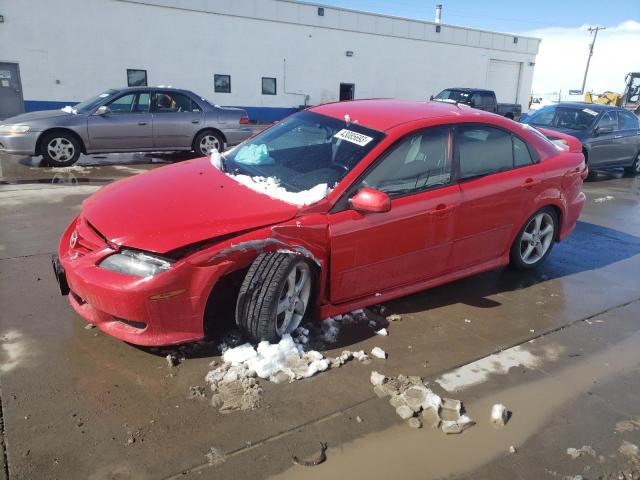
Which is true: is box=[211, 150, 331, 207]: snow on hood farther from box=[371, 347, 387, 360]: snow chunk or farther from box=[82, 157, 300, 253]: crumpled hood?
box=[371, 347, 387, 360]: snow chunk

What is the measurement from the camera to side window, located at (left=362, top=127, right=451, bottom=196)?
3.64m

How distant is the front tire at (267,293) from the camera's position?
3.12m

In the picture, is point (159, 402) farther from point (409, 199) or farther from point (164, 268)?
point (409, 199)

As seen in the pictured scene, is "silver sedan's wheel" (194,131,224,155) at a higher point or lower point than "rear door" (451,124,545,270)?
lower

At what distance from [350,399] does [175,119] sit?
8618 millimetres

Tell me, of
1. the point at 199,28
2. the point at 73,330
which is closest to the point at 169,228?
the point at 73,330

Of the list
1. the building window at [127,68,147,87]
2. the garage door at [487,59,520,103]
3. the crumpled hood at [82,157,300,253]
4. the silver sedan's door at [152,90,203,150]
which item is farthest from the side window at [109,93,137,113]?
the garage door at [487,59,520,103]

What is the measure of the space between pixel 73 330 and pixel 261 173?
1.71m

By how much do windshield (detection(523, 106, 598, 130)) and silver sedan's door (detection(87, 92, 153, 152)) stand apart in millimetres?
7785

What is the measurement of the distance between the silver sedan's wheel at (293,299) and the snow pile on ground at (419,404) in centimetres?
65

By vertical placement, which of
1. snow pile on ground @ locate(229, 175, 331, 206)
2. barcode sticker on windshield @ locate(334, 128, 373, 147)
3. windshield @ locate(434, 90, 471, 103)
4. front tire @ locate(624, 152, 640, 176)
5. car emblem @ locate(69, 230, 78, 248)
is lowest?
front tire @ locate(624, 152, 640, 176)

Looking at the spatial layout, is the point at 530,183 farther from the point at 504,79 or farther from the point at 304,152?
the point at 504,79

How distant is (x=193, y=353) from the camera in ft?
10.8

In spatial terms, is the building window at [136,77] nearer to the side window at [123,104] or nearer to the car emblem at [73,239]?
the side window at [123,104]
